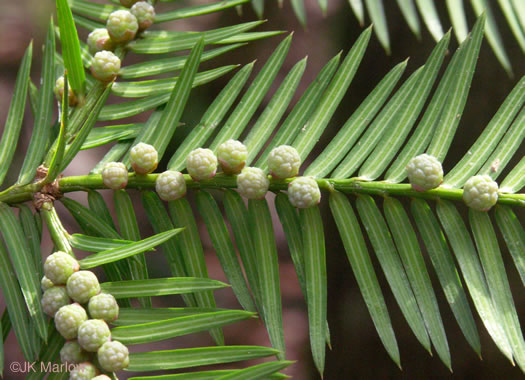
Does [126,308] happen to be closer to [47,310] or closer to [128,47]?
[47,310]

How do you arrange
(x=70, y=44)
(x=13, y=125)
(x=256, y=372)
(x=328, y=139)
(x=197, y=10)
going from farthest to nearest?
1. (x=328, y=139)
2. (x=197, y=10)
3. (x=13, y=125)
4. (x=70, y=44)
5. (x=256, y=372)

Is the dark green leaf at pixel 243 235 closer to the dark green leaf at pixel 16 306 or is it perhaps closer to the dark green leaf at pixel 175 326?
the dark green leaf at pixel 175 326

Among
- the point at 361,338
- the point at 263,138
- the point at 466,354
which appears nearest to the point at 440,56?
the point at 263,138

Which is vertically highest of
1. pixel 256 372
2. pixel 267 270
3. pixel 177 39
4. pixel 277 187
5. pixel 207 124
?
pixel 177 39

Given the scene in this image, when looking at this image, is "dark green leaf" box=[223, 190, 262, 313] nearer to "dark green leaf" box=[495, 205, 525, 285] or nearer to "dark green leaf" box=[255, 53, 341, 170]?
"dark green leaf" box=[255, 53, 341, 170]

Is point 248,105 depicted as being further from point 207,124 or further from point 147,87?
point 147,87

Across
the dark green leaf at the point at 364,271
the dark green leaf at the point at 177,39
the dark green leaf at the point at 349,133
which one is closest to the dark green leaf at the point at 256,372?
the dark green leaf at the point at 364,271

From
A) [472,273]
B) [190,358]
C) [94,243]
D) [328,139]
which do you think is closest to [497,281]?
[472,273]

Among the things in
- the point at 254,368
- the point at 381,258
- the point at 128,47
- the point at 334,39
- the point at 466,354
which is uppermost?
the point at 334,39

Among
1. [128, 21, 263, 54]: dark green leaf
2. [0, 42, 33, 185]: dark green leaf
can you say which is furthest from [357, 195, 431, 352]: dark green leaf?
[0, 42, 33, 185]: dark green leaf
